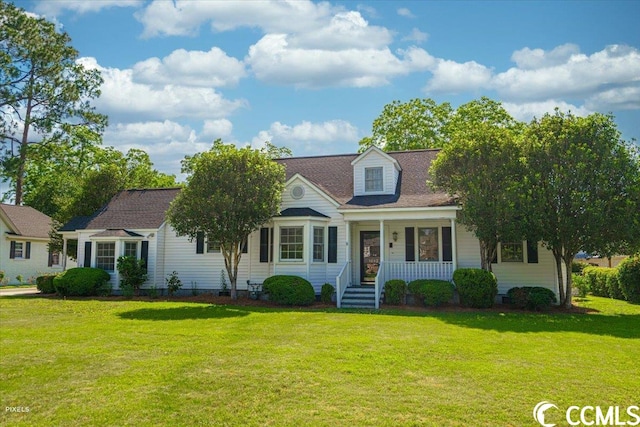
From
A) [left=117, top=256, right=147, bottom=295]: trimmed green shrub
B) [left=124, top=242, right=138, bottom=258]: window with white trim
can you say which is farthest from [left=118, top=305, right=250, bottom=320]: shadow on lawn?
[left=124, top=242, right=138, bottom=258]: window with white trim

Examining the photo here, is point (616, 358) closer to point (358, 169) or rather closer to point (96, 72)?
point (358, 169)

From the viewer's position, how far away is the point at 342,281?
18.0 metres

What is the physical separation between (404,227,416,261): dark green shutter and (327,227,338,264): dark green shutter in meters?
2.68

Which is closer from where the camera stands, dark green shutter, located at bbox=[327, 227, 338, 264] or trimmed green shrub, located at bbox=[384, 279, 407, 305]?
trimmed green shrub, located at bbox=[384, 279, 407, 305]

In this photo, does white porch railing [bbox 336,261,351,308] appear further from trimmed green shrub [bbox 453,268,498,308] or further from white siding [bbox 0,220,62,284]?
white siding [bbox 0,220,62,284]

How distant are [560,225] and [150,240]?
1597 centimetres

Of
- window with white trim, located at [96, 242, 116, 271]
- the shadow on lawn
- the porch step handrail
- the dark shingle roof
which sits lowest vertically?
the shadow on lawn

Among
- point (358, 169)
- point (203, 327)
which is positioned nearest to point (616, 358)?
point (203, 327)

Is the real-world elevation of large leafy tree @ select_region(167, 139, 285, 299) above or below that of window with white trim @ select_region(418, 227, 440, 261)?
→ above

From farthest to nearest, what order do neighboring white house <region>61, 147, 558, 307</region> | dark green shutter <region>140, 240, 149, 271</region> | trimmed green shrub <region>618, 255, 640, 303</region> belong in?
dark green shutter <region>140, 240, 149, 271</region> < trimmed green shrub <region>618, 255, 640, 303</region> < neighboring white house <region>61, 147, 558, 307</region>

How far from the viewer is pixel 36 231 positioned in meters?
33.8

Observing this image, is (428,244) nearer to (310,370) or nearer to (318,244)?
(318,244)

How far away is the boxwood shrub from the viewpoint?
53.4 feet

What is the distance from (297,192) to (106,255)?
8.87 m
